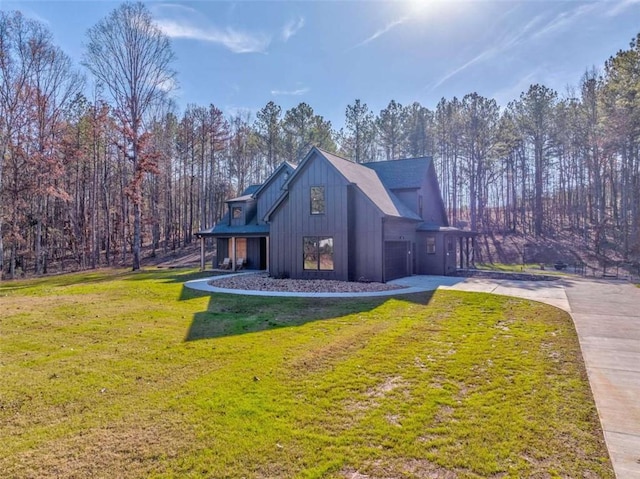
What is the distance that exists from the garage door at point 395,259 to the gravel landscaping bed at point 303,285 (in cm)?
146

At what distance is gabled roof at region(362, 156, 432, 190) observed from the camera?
796 inches

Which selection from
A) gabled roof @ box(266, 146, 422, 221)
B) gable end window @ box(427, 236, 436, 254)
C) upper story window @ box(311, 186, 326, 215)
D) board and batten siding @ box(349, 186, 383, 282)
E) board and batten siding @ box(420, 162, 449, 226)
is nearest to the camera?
board and batten siding @ box(349, 186, 383, 282)

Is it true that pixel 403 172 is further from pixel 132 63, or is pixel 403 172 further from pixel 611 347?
pixel 132 63

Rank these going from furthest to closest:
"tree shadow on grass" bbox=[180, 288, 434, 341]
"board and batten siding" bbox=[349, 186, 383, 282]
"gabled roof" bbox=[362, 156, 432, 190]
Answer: "gabled roof" bbox=[362, 156, 432, 190] < "board and batten siding" bbox=[349, 186, 383, 282] < "tree shadow on grass" bbox=[180, 288, 434, 341]

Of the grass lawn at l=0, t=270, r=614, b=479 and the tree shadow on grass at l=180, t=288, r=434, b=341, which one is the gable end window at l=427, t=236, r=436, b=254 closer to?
the tree shadow on grass at l=180, t=288, r=434, b=341

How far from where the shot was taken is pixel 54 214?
95.7 ft

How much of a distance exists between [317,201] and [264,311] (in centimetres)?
764

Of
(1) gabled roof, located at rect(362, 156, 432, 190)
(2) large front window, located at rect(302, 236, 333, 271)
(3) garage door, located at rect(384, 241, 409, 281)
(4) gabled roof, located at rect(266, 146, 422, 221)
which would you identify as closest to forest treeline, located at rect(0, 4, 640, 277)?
(4) gabled roof, located at rect(266, 146, 422, 221)

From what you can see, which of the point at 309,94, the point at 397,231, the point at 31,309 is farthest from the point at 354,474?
the point at 309,94

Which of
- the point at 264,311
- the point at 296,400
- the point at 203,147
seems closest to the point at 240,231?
the point at 264,311

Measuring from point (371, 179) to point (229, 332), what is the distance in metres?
13.3

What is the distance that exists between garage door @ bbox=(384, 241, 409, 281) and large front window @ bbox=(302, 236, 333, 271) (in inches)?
98.3

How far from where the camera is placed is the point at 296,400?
419cm

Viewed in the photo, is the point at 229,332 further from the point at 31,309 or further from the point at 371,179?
the point at 371,179
